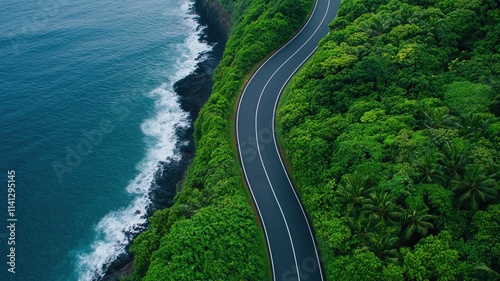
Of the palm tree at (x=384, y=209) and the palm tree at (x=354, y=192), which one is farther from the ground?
the palm tree at (x=354, y=192)

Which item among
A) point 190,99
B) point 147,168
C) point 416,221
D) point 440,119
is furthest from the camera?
point 190,99

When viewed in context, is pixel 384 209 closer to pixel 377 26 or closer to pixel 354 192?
pixel 354 192

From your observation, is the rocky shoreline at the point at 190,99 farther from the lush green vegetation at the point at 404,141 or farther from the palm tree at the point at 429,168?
the palm tree at the point at 429,168

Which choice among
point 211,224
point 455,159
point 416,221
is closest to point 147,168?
point 211,224

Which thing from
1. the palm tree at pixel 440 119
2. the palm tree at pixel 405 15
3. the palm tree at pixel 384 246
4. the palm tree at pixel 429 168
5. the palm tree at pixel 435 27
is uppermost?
the palm tree at pixel 405 15

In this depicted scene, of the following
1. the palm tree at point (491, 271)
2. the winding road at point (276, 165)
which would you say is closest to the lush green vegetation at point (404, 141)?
the palm tree at point (491, 271)

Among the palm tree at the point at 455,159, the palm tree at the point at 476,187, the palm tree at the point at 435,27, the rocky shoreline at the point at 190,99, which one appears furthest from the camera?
the palm tree at the point at 435,27

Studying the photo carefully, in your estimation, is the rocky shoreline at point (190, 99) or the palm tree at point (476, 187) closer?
the palm tree at point (476, 187)
